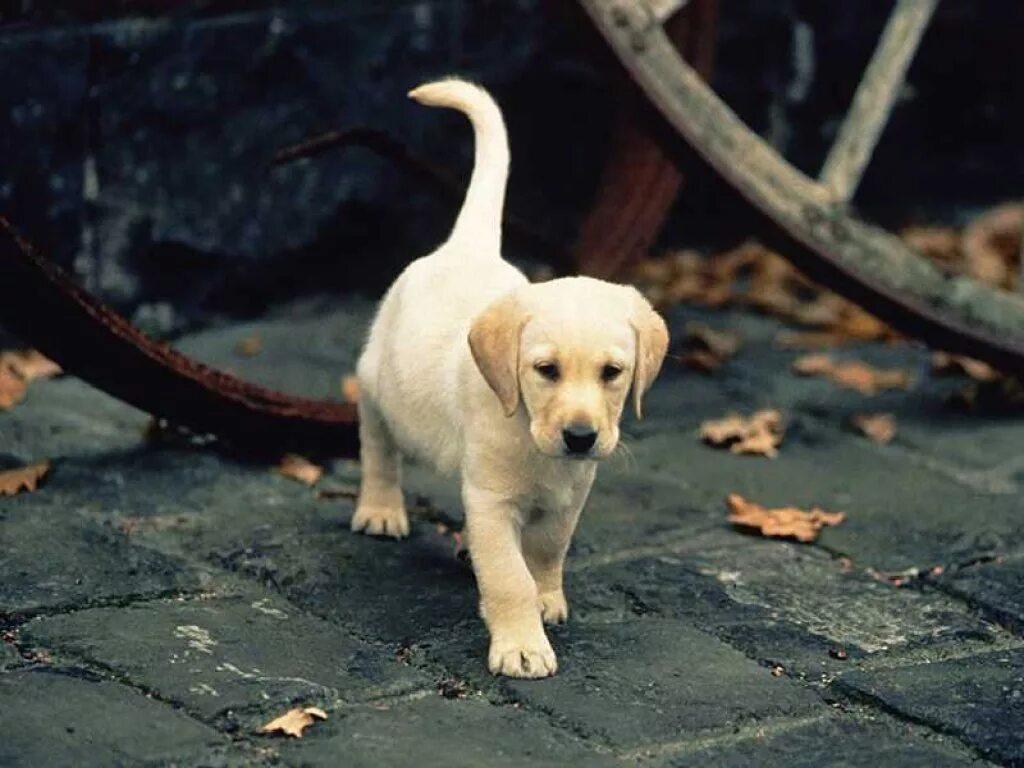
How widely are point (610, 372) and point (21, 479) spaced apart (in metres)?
1.51

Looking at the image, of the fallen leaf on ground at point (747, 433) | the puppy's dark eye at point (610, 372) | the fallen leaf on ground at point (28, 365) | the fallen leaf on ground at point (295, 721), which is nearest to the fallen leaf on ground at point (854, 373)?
the fallen leaf on ground at point (747, 433)

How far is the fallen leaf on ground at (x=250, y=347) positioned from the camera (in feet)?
16.6

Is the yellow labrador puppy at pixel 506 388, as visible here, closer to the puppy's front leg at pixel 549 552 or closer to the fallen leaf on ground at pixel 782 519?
the puppy's front leg at pixel 549 552

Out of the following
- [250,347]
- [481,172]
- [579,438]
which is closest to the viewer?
[579,438]

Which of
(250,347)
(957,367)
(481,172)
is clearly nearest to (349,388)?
(250,347)

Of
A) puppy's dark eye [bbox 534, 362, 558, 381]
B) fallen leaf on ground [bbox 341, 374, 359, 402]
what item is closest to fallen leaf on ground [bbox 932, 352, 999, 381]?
fallen leaf on ground [bbox 341, 374, 359, 402]

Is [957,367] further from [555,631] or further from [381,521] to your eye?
[555,631]

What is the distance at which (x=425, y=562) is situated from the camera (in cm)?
371

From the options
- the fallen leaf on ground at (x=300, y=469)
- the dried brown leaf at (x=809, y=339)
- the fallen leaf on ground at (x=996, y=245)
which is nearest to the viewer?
the fallen leaf on ground at (x=300, y=469)

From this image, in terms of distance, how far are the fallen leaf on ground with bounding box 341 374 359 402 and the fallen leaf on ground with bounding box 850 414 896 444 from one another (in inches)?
48.5

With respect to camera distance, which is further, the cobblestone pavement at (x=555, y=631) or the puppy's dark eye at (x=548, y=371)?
the puppy's dark eye at (x=548, y=371)

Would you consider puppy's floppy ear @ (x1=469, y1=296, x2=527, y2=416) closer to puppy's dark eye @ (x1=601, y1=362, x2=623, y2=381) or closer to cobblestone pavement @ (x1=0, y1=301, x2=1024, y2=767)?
puppy's dark eye @ (x1=601, y1=362, x2=623, y2=381)

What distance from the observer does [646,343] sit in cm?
314

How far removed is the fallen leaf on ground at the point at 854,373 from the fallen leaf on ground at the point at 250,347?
4.73ft
